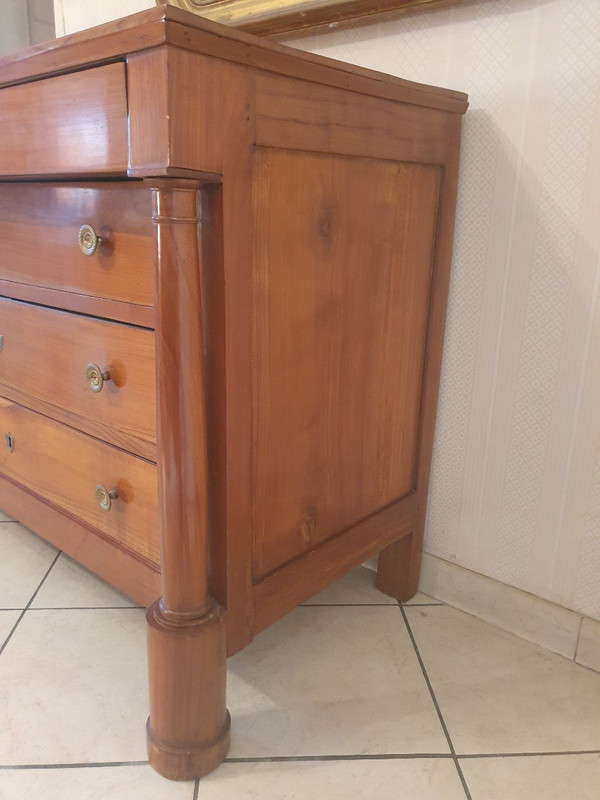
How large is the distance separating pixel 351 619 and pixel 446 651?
6.7 inches

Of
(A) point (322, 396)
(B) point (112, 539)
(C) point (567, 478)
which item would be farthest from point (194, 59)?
(C) point (567, 478)

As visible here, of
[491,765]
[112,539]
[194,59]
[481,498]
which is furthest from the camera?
[481,498]

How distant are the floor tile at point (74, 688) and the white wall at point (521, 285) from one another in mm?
611

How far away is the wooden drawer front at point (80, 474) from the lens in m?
0.93

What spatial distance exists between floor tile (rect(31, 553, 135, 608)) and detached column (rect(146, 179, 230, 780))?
14.2 inches

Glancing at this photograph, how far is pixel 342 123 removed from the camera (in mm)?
836

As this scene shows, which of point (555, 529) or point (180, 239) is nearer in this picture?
point (180, 239)

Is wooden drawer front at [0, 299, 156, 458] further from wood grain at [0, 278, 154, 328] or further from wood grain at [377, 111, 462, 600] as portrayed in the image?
wood grain at [377, 111, 462, 600]

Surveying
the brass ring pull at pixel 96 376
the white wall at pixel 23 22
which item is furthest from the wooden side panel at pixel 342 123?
the white wall at pixel 23 22

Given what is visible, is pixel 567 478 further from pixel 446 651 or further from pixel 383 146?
pixel 383 146

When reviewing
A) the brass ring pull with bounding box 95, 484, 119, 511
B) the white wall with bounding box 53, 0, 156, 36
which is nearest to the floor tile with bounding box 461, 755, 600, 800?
the brass ring pull with bounding box 95, 484, 119, 511

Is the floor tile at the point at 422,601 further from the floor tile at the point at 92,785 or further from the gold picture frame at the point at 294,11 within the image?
the gold picture frame at the point at 294,11

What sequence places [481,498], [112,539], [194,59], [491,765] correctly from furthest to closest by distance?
[481,498] → [112,539] → [491,765] → [194,59]

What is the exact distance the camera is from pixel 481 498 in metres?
1.15
